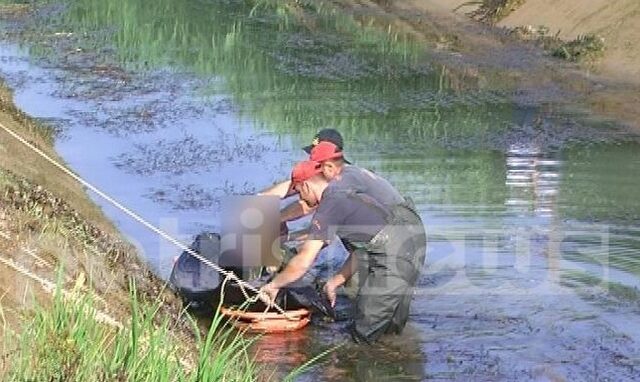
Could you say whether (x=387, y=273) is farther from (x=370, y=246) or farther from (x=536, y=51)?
(x=536, y=51)

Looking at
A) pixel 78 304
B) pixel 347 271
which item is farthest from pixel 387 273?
pixel 78 304

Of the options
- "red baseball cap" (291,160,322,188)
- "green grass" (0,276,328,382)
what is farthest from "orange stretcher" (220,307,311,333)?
"green grass" (0,276,328,382)

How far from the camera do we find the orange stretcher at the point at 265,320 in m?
Answer: 8.55

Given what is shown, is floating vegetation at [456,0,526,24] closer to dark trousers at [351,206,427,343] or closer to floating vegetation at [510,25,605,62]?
floating vegetation at [510,25,605,62]

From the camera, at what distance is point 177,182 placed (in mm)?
12656

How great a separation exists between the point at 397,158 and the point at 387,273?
16.9 feet

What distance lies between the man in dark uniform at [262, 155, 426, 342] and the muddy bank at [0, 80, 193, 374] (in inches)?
38.3

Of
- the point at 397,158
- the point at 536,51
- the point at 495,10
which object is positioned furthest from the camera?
the point at 495,10

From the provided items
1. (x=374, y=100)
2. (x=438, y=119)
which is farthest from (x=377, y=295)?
(x=374, y=100)

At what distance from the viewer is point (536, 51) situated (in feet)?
65.7

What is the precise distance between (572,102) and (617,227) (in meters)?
5.81

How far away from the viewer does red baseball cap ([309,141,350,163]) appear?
819cm

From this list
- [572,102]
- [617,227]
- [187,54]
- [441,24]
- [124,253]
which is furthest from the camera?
[441,24]

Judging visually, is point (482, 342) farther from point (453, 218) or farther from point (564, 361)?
point (453, 218)
